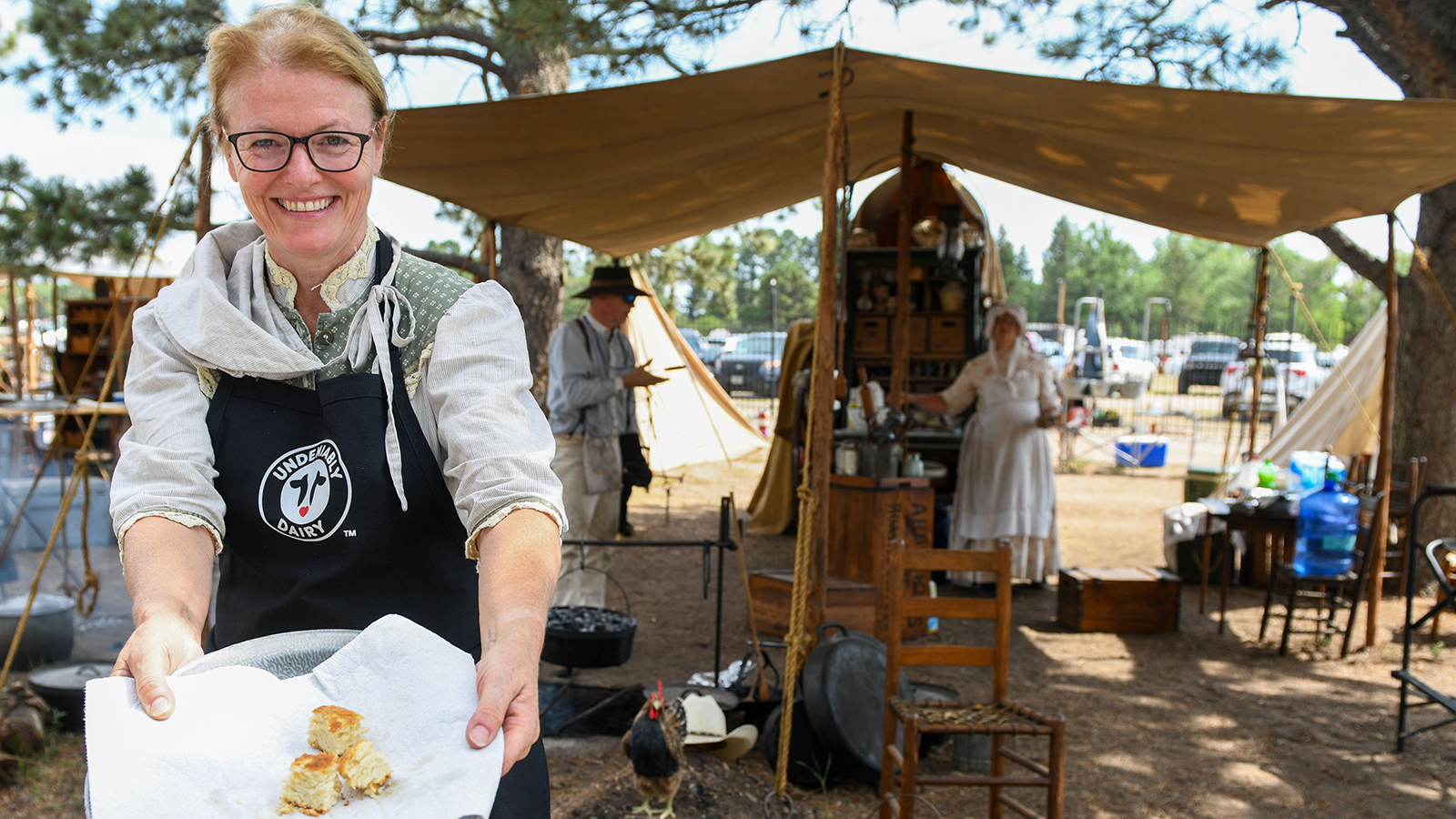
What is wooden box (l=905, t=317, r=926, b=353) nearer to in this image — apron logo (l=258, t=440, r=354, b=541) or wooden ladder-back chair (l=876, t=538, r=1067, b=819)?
wooden ladder-back chair (l=876, t=538, r=1067, b=819)

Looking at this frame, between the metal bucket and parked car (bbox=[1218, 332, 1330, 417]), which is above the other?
parked car (bbox=[1218, 332, 1330, 417])

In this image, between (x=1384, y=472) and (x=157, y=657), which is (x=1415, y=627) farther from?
(x=157, y=657)

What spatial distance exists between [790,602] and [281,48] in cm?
407

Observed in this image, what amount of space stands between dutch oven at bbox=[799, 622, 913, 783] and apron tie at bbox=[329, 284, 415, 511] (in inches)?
101

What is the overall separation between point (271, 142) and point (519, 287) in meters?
6.50

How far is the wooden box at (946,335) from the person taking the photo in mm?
8320

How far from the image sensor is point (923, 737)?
3.64 meters

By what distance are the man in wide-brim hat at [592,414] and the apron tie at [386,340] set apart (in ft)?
12.8

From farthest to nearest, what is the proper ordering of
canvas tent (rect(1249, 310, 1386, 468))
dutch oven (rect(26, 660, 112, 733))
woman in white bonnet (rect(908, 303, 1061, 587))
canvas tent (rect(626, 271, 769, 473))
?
1. canvas tent (rect(626, 271, 769, 473))
2. canvas tent (rect(1249, 310, 1386, 468))
3. woman in white bonnet (rect(908, 303, 1061, 587))
4. dutch oven (rect(26, 660, 112, 733))

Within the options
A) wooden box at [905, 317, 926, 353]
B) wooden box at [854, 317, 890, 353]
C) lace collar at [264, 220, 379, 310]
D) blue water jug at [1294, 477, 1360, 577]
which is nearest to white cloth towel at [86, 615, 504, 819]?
lace collar at [264, 220, 379, 310]

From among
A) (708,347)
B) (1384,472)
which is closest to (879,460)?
(1384,472)

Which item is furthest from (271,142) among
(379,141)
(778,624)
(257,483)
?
(778,624)

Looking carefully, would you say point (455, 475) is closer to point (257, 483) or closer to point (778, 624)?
point (257, 483)

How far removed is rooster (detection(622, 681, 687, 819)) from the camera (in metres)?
2.90
